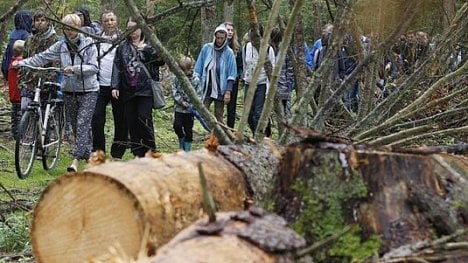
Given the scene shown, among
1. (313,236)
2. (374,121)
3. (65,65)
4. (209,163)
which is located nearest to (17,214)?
(65,65)

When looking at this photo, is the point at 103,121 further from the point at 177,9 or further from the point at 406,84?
the point at 177,9

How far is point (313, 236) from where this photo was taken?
9.18 feet

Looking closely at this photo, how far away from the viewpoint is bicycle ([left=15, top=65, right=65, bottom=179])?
9.06 meters

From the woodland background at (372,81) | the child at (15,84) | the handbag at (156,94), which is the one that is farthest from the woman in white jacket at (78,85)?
the woodland background at (372,81)

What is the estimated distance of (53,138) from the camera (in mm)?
9875

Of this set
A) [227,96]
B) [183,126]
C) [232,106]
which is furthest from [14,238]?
[232,106]

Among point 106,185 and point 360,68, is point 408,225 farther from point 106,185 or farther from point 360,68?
point 360,68

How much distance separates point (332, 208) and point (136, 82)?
6.32 metres

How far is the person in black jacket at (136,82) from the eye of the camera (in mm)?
8781

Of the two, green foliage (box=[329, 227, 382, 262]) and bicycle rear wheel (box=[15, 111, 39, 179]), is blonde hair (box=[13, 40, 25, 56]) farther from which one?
green foliage (box=[329, 227, 382, 262])

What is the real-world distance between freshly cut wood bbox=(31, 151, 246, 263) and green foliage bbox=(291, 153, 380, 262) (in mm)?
389

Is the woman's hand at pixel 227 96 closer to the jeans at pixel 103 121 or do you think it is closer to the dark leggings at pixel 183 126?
the dark leggings at pixel 183 126

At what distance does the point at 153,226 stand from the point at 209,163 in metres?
Answer: 0.50

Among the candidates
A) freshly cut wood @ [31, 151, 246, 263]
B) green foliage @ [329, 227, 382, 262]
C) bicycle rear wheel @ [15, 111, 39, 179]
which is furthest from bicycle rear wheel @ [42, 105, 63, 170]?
green foliage @ [329, 227, 382, 262]
